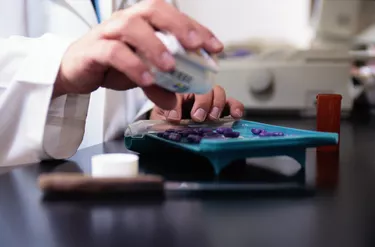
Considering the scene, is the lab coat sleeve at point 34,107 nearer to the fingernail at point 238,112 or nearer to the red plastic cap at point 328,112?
the fingernail at point 238,112

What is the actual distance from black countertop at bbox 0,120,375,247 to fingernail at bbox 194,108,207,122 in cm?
30

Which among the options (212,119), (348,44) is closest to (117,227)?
(212,119)

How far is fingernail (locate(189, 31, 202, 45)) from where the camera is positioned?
51cm

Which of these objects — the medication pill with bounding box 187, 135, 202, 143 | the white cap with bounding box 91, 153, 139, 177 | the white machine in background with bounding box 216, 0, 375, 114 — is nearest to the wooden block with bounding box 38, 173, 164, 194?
the white cap with bounding box 91, 153, 139, 177

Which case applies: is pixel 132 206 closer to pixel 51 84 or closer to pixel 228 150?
pixel 228 150

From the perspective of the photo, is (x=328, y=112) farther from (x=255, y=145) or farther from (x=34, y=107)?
(x=34, y=107)

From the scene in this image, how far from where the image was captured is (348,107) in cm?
149

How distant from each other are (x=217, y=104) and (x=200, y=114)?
74 mm

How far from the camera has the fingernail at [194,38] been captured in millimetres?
511

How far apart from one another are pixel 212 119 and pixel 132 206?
390 millimetres

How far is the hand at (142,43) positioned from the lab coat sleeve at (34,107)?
0.26 ft

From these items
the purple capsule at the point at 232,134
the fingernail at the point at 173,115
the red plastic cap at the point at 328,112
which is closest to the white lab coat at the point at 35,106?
the fingernail at the point at 173,115

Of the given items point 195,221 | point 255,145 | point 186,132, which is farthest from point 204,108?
point 195,221

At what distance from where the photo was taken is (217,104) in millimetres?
867
